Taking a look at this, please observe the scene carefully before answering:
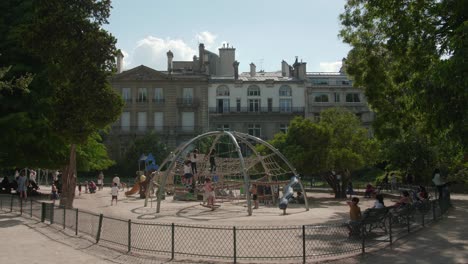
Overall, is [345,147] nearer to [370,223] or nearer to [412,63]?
[412,63]

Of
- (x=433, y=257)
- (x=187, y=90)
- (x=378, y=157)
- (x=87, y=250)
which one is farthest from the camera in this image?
(x=187, y=90)

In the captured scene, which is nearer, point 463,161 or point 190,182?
point 190,182

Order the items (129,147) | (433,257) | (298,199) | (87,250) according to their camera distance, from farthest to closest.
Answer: (129,147) → (298,199) → (87,250) → (433,257)

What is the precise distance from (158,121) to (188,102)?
4682mm

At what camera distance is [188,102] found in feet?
197

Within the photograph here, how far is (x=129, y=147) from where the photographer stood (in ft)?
182

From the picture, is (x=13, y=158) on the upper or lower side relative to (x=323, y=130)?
lower

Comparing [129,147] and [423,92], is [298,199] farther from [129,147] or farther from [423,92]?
[129,147]

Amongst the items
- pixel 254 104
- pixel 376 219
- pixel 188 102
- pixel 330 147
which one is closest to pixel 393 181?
pixel 330 147

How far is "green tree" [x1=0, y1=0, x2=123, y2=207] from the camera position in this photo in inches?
853

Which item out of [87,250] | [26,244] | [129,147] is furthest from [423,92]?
[129,147]

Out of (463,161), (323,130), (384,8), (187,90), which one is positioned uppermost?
(187,90)

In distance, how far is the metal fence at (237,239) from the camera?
1133 cm

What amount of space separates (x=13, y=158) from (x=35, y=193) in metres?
8.57
